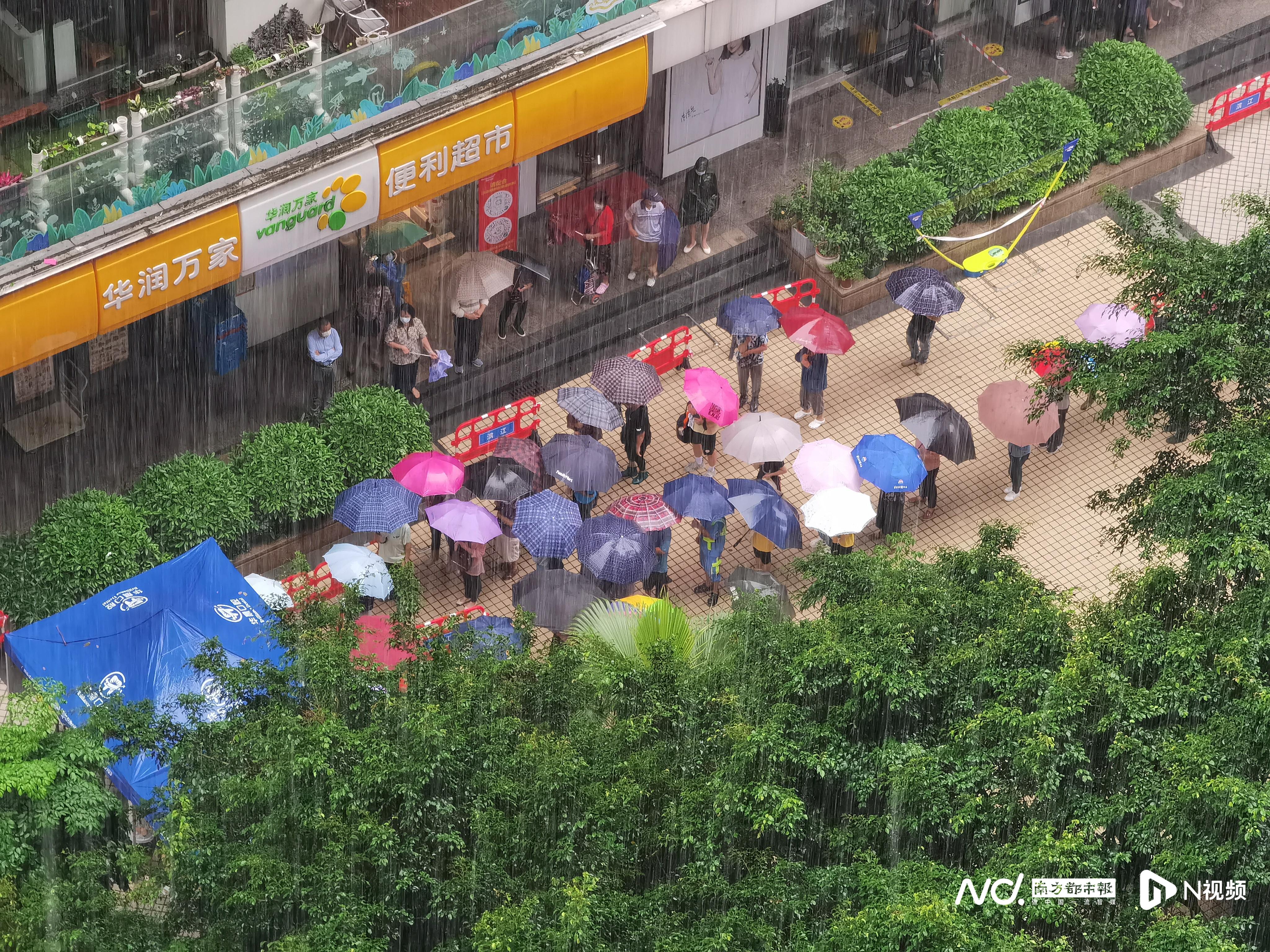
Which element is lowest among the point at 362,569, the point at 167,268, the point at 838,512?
the point at 362,569

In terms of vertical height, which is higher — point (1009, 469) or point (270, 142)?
point (270, 142)

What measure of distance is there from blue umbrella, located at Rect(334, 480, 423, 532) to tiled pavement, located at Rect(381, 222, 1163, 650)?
147 cm

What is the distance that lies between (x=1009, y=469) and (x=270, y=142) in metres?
9.21

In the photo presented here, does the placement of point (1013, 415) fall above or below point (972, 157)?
below

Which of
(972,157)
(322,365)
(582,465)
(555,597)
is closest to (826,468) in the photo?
(582,465)

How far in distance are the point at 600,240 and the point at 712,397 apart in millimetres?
3641

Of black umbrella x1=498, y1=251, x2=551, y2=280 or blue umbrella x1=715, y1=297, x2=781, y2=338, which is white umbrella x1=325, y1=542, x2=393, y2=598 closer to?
Result: blue umbrella x1=715, y1=297, x2=781, y2=338

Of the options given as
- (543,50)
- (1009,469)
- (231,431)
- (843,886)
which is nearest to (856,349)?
(1009,469)

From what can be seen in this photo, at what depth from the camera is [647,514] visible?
68.8ft

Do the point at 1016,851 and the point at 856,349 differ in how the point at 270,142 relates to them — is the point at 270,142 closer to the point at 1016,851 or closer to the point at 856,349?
the point at 856,349

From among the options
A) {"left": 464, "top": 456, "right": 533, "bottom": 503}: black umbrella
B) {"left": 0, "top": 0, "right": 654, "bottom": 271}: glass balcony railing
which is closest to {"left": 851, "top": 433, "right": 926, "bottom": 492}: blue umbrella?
{"left": 464, "top": 456, "right": 533, "bottom": 503}: black umbrella

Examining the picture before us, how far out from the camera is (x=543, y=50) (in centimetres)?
2252

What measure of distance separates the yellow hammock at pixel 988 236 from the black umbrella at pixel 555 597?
7806 mm

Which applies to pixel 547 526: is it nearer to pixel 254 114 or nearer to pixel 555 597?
pixel 555 597
